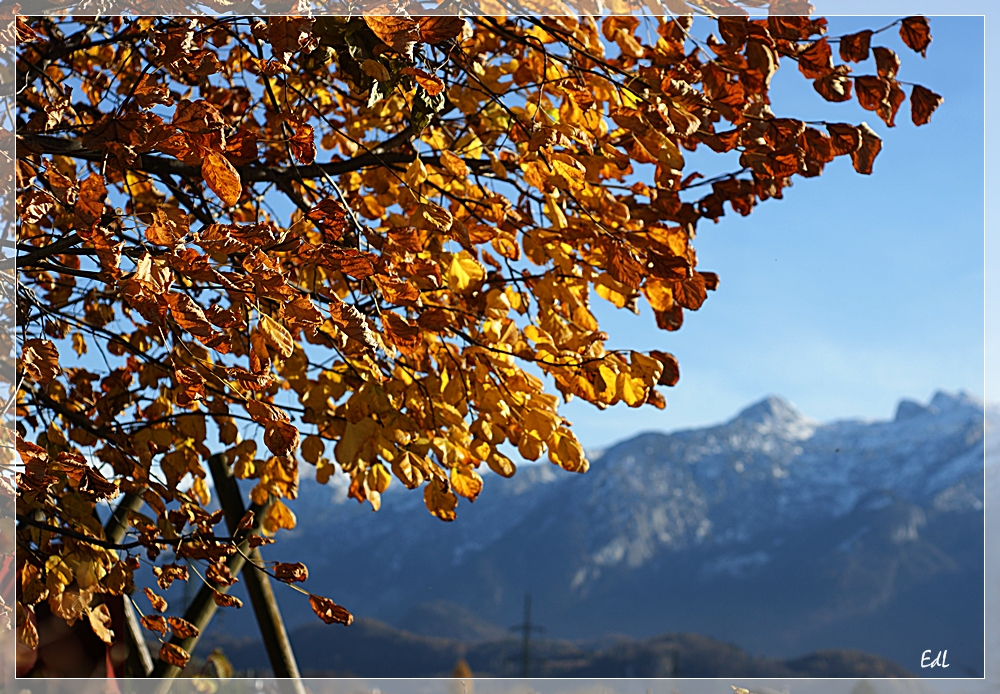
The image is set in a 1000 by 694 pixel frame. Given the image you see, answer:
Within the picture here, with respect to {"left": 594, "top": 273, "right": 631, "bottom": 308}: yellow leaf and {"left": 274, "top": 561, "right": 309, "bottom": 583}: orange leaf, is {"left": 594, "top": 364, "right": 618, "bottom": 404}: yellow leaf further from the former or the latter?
{"left": 274, "top": 561, "right": 309, "bottom": 583}: orange leaf

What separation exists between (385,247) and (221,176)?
0.36 metres

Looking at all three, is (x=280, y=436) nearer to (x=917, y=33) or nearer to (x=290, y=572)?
(x=290, y=572)

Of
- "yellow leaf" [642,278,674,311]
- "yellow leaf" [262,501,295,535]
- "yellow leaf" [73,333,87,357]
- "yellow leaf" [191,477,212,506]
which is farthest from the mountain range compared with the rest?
"yellow leaf" [642,278,674,311]

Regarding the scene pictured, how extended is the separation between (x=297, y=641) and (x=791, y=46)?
4353 inches

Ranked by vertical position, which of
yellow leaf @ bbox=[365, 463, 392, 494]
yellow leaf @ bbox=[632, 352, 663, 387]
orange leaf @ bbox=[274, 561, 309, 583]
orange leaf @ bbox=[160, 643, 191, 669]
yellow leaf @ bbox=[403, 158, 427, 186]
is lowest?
orange leaf @ bbox=[160, 643, 191, 669]

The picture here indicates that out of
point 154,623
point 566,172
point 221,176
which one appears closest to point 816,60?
point 566,172

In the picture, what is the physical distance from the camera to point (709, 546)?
13950 cm

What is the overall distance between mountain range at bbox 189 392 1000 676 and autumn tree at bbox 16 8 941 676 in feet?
364

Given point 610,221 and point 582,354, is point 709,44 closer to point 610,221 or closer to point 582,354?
point 610,221

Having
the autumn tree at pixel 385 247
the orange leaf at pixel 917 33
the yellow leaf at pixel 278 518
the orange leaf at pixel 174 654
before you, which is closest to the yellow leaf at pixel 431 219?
the autumn tree at pixel 385 247

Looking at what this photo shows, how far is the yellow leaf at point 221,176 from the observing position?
1533 millimetres

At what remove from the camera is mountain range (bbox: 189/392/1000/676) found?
391 feet

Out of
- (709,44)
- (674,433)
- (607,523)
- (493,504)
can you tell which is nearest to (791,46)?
(709,44)

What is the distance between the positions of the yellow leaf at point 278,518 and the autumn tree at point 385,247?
1 cm
